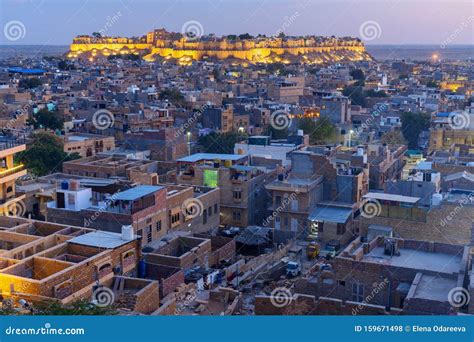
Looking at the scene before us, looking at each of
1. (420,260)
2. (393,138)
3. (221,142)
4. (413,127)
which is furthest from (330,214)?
(413,127)

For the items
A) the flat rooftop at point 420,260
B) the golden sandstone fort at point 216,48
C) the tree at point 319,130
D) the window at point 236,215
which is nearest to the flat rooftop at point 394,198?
the flat rooftop at point 420,260

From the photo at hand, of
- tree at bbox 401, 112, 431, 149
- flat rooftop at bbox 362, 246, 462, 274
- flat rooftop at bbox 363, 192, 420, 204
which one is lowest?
flat rooftop at bbox 362, 246, 462, 274

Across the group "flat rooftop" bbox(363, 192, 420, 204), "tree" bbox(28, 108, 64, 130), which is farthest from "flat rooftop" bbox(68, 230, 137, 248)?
"tree" bbox(28, 108, 64, 130)

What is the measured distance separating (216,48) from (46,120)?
2203 inches

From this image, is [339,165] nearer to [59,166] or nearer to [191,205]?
[191,205]

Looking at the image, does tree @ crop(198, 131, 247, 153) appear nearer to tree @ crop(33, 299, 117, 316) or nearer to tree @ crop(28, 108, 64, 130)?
tree @ crop(28, 108, 64, 130)

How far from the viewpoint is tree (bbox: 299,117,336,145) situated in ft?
61.7

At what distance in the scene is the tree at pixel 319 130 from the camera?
1881 centimetres

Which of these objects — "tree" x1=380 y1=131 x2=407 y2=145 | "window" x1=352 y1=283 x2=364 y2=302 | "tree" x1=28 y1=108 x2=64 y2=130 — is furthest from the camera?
"tree" x1=28 y1=108 x2=64 y2=130

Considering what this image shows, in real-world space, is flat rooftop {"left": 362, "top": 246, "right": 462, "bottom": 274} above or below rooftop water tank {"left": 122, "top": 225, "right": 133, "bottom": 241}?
below

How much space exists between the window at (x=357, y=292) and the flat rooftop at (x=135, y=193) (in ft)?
11.5

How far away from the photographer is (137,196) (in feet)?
31.3

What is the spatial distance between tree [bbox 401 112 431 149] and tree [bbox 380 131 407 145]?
4.18 feet

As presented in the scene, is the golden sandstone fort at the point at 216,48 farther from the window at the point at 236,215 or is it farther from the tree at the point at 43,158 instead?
the window at the point at 236,215
